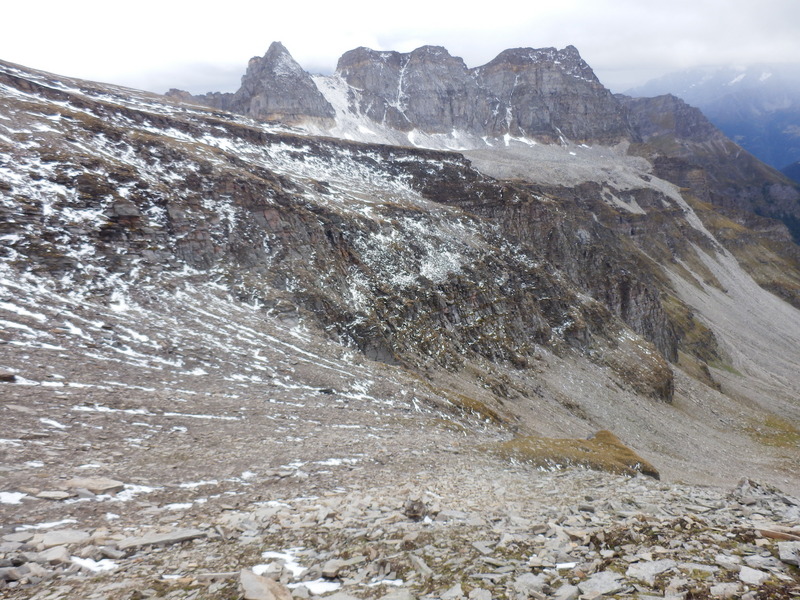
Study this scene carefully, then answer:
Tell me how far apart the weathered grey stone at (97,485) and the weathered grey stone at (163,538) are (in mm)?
3526

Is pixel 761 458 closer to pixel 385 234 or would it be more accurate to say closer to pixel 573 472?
pixel 573 472

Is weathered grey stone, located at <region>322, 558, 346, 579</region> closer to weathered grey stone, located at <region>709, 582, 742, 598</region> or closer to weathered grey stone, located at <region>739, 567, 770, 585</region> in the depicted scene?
weathered grey stone, located at <region>709, 582, 742, 598</region>

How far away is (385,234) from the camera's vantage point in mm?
68188

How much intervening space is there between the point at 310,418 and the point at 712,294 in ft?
605

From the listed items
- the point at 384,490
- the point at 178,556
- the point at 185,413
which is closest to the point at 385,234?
the point at 185,413

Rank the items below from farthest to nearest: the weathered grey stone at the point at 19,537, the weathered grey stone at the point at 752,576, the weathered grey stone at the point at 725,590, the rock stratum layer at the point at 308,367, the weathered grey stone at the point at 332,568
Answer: the rock stratum layer at the point at 308,367, the weathered grey stone at the point at 19,537, the weathered grey stone at the point at 332,568, the weathered grey stone at the point at 752,576, the weathered grey stone at the point at 725,590

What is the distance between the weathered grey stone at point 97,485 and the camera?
44.3 ft

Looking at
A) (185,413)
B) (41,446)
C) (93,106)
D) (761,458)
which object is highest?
(93,106)

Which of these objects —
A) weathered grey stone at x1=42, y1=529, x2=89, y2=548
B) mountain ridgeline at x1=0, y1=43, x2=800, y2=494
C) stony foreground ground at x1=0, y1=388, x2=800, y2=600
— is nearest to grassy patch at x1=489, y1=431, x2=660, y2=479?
mountain ridgeline at x1=0, y1=43, x2=800, y2=494

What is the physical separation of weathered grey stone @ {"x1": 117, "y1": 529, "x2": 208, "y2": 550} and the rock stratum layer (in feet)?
0.24

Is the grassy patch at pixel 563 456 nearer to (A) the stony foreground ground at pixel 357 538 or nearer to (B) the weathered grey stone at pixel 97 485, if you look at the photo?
(A) the stony foreground ground at pixel 357 538

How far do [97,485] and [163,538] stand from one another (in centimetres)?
430

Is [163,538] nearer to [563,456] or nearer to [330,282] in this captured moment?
[563,456]

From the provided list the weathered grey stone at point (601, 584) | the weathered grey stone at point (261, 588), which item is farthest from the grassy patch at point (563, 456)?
the weathered grey stone at point (261, 588)
